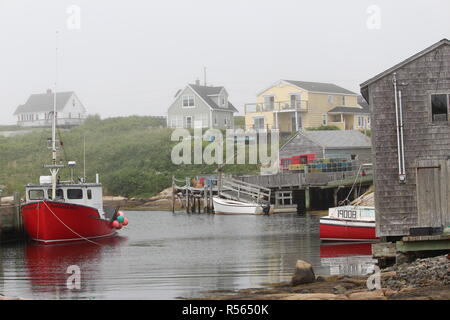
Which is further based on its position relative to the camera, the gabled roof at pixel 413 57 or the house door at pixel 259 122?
the house door at pixel 259 122

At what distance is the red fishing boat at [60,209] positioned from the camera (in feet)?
122

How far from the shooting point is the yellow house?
7706 cm

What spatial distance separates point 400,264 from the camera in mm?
21156

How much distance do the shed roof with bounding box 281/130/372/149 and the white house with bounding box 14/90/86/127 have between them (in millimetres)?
44567

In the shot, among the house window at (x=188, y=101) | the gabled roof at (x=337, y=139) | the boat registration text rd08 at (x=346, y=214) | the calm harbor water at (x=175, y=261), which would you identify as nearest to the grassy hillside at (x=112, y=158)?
the house window at (x=188, y=101)

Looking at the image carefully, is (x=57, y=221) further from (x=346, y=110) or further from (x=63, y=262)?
(x=346, y=110)

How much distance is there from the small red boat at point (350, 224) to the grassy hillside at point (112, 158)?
1343 inches

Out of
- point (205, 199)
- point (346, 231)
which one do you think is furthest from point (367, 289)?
point (205, 199)

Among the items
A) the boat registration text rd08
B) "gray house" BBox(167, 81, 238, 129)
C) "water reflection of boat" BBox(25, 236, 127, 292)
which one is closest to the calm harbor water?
"water reflection of boat" BBox(25, 236, 127, 292)

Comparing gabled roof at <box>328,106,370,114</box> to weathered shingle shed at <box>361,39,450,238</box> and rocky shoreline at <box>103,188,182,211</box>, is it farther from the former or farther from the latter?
weathered shingle shed at <box>361,39,450,238</box>

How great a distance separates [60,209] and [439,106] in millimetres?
20943

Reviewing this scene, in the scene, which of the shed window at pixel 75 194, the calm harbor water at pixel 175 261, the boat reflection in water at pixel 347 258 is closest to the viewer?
the calm harbor water at pixel 175 261

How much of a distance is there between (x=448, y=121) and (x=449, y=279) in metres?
6.21

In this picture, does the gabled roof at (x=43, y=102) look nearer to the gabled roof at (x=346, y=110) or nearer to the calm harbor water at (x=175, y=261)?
the gabled roof at (x=346, y=110)
